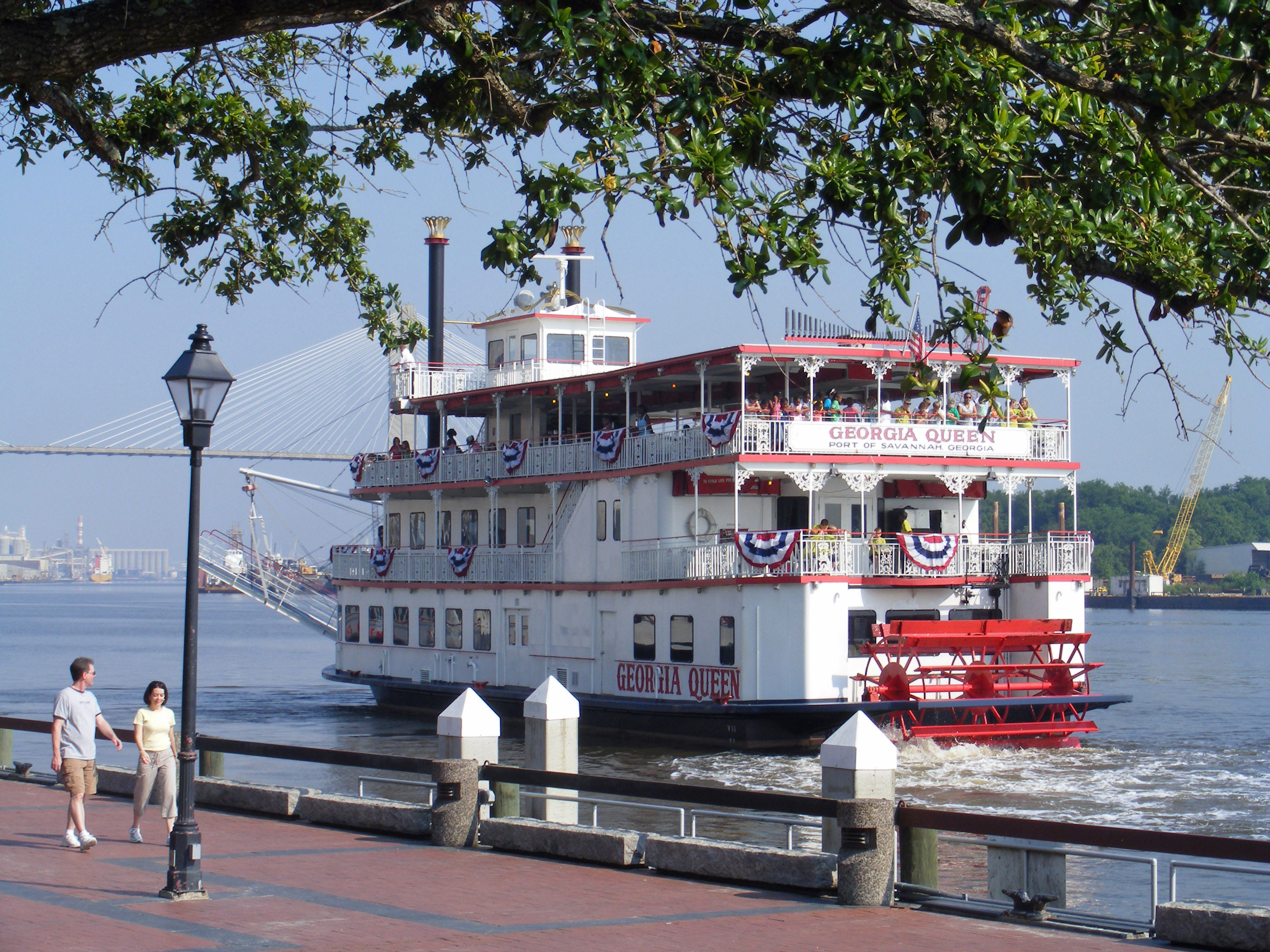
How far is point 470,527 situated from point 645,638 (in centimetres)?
742

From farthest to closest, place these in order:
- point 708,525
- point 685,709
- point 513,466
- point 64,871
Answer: point 513,466
point 708,525
point 685,709
point 64,871

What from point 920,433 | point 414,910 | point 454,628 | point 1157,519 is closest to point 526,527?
point 454,628

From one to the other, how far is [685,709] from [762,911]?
51.0 feet

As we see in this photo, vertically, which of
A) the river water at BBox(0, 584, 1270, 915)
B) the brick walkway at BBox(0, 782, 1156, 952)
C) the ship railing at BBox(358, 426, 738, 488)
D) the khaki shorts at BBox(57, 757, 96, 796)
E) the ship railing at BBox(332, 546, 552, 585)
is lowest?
the river water at BBox(0, 584, 1270, 915)

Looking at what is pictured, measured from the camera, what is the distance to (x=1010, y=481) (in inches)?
1043

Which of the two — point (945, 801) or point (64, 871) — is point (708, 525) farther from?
point (64, 871)

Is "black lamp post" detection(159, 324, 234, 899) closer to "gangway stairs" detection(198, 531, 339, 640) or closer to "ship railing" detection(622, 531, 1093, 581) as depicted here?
"ship railing" detection(622, 531, 1093, 581)

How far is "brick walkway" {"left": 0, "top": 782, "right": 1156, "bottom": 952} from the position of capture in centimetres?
913

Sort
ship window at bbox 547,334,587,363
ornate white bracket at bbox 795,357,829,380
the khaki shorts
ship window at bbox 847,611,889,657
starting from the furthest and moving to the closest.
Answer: ship window at bbox 547,334,587,363, ship window at bbox 847,611,889,657, ornate white bracket at bbox 795,357,829,380, the khaki shorts

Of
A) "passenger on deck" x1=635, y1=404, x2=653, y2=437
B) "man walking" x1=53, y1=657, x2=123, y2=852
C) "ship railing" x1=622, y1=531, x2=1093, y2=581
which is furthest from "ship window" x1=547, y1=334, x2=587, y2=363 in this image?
"man walking" x1=53, y1=657, x2=123, y2=852

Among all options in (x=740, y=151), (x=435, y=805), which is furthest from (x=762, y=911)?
(x=740, y=151)

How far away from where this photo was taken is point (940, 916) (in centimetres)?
1012

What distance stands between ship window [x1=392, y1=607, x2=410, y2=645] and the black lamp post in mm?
23110

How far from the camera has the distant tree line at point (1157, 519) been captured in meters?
152
